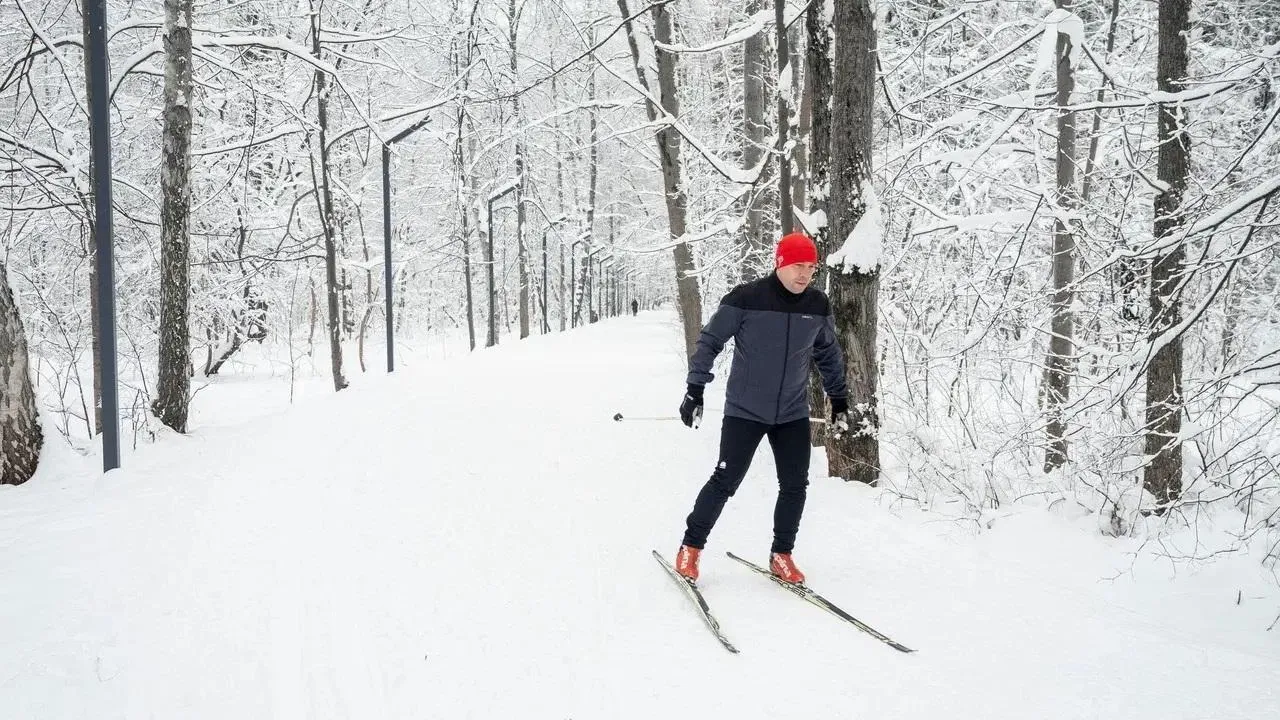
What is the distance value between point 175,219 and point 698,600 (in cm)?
808

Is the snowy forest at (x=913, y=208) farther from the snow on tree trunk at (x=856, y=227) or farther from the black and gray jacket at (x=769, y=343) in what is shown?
the black and gray jacket at (x=769, y=343)

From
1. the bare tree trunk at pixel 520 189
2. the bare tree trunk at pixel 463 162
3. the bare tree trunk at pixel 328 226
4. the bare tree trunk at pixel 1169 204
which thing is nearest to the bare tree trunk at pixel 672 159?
the bare tree trunk at pixel 463 162

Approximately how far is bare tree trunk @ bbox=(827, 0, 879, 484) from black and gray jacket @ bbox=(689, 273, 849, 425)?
6.48ft

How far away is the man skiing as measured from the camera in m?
4.01

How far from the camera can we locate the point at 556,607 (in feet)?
12.5

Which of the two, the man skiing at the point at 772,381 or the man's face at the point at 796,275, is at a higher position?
the man's face at the point at 796,275

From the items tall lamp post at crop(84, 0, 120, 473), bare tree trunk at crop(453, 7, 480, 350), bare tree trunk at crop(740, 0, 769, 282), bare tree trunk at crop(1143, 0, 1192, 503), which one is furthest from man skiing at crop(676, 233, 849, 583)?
bare tree trunk at crop(453, 7, 480, 350)

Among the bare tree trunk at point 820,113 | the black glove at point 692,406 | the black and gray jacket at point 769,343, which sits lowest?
the black glove at point 692,406

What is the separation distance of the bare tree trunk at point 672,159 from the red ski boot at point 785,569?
24.0 ft

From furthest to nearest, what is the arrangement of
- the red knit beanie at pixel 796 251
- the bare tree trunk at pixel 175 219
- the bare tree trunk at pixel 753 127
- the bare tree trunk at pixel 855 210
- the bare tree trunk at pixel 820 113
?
1. the bare tree trunk at pixel 753 127
2. the bare tree trunk at pixel 175 219
3. the bare tree trunk at pixel 820 113
4. the bare tree trunk at pixel 855 210
5. the red knit beanie at pixel 796 251

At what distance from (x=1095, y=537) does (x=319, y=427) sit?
28.6ft

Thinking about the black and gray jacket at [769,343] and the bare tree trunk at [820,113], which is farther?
the bare tree trunk at [820,113]

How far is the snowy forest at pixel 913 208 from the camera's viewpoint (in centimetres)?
488

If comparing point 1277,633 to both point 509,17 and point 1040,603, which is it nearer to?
point 1040,603
